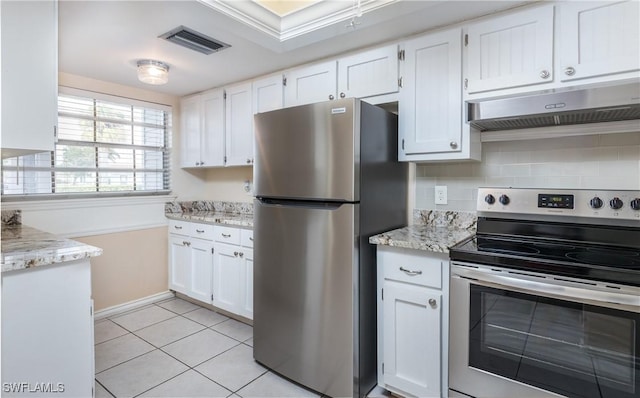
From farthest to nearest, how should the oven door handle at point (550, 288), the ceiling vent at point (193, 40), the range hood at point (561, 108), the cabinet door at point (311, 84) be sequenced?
the cabinet door at point (311, 84), the ceiling vent at point (193, 40), the range hood at point (561, 108), the oven door handle at point (550, 288)

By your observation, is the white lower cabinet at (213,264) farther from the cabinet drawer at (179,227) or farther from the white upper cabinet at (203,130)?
the white upper cabinet at (203,130)

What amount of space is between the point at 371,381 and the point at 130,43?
2.64 metres

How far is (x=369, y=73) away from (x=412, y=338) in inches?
64.3

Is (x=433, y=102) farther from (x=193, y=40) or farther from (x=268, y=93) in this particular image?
(x=193, y=40)

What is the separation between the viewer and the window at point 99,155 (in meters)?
2.71

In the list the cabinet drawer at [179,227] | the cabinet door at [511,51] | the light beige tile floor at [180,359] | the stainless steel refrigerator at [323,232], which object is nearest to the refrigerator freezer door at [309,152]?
the stainless steel refrigerator at [323,232]

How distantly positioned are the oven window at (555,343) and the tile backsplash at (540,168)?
2.52 feet

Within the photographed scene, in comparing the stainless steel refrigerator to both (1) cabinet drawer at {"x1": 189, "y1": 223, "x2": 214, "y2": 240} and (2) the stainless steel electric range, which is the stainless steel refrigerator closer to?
(2) the stainless steel electric range

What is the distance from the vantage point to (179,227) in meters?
3.36

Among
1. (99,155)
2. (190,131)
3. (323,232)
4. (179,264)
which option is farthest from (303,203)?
(99,155)

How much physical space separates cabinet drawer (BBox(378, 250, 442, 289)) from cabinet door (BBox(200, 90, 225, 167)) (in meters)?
2.00

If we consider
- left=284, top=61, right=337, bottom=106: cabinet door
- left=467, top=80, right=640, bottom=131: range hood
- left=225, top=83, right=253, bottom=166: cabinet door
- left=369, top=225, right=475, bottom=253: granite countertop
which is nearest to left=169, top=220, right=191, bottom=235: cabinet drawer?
left=225, top=83, right=253, bottom=166: cabinet door

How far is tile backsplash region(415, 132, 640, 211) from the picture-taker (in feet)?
5.64

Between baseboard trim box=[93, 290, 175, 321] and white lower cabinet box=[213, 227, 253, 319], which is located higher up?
white lower cabinet box=[213, 227, 253, 319]
